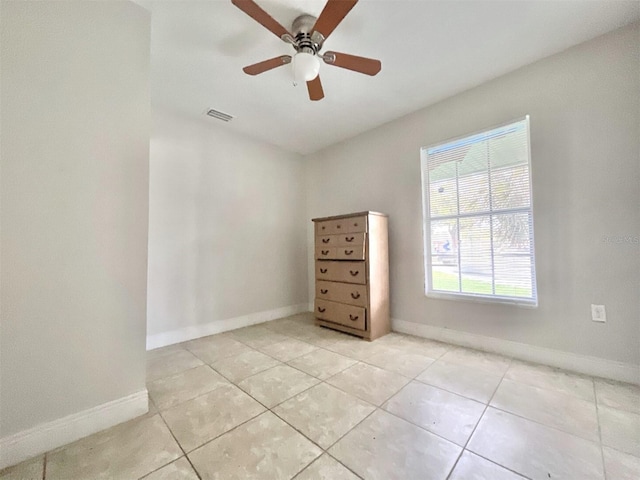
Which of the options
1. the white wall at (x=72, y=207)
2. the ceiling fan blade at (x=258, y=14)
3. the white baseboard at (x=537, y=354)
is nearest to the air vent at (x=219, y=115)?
the white wall at (x=72, y=207)

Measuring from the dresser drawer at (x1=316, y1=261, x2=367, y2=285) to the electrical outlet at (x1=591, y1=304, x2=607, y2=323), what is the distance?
172 cm

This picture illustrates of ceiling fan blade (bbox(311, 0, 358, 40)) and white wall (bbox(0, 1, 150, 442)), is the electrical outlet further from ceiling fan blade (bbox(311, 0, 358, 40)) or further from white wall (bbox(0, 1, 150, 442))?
white wall (bbox(0, 1, 150, 442))

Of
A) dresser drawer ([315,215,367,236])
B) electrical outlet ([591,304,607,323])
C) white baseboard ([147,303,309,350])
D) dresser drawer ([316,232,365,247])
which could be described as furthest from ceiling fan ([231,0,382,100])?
white baseboard ([147,303,309,350])

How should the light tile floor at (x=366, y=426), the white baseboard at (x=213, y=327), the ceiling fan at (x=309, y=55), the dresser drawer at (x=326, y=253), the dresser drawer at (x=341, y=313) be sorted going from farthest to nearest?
the dresser drawer at (x=326, y=253), the dresser drawer at (x=341, y=313), the white baseboard at (x=213, y=327), the ceiling fan at (x=309, y=55), the light tile floor at (x=366, y=426)

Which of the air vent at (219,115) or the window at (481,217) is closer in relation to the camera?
the window at (481,217)

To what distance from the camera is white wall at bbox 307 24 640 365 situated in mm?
1683

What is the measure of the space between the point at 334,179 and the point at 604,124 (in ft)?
8.56

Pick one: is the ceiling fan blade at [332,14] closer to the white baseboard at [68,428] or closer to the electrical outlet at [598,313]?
the white baseboard at [68,428]

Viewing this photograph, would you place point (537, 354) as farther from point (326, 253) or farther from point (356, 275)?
point (326, 253)

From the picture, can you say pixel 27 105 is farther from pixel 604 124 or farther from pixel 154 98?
pixel 604 124

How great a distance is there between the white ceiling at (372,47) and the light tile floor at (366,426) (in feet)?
8.10

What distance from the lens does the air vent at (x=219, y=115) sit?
2685 millimetres

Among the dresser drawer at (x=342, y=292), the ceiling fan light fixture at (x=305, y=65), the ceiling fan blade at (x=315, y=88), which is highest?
the ceiling fan blade at (x=315, y=88)

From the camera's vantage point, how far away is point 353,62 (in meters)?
1.62
